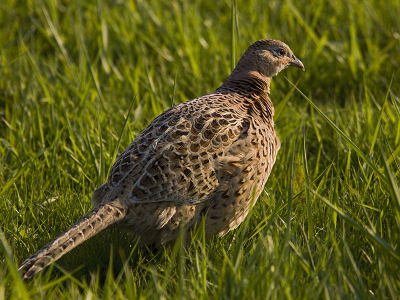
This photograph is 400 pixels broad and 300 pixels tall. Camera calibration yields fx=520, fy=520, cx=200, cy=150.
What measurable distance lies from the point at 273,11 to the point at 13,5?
366cm

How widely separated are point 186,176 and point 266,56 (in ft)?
5.22

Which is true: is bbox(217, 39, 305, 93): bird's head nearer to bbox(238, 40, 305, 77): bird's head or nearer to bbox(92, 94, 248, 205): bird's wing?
bbox(238, 40, 305, 77): bird's head

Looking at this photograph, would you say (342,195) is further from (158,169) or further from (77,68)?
(77,68)

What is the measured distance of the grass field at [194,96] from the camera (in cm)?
283

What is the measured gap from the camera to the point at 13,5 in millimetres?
7359

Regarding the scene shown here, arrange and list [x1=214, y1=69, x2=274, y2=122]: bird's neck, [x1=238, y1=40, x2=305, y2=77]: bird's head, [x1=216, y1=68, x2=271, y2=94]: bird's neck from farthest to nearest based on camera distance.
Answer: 1. [x1=238, y1=40, x2=305, y2=77]: bird's head
2. [x1=216, y1=68, x2=271, y2=94]: bird's neck
3. [x1=214, y1=69, x2=274, y2=122]: bird's neck

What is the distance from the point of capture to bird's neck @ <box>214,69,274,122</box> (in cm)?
416

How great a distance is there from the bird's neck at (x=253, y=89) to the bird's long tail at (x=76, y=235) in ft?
4.74

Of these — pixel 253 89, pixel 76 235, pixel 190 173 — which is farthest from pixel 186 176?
pixel 253 89

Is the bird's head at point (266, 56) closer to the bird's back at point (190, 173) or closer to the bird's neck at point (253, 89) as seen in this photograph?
the bird's neck at point (253, 89)

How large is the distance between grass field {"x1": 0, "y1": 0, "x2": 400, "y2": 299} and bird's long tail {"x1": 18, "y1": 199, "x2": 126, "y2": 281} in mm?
101

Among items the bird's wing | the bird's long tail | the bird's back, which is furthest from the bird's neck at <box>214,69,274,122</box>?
the bird's long tail

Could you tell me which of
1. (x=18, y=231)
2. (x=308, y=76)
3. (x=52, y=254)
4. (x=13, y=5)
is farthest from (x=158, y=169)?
(x=13, y=5)

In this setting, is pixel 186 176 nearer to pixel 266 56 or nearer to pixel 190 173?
pixel 190 173
